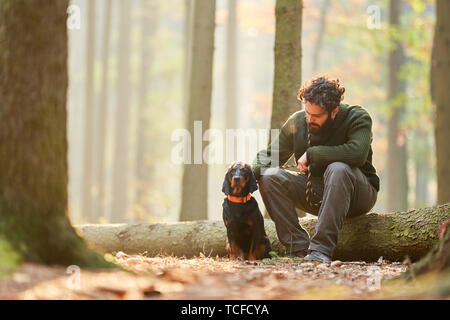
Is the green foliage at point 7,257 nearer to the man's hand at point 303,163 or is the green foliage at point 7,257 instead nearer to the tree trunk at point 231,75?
the man's hand at point 303,163

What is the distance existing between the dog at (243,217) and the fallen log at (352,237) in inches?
21.0

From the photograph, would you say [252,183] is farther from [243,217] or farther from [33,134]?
[33,134]

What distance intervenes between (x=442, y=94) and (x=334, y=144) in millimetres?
4533

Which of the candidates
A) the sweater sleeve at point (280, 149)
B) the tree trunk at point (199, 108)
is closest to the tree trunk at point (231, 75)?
the tree trunk at point (199, 108)

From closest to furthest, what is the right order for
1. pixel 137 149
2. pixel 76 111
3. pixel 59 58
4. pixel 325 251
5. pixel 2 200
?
1. pixel 2 200
2. pixel 59 58
3. pixel 325 251
4. pixel 137 149
5. pixel 76 111

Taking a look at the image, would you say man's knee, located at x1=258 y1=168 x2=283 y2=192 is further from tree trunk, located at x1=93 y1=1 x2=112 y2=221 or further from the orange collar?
tree trunk, located at x1=93 y1=1 x2=112 y2=221

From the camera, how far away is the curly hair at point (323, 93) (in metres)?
4.77

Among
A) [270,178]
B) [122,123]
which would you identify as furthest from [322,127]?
[122,123]

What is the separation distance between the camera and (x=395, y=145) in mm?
14414

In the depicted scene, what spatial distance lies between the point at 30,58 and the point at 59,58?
181 millimetres

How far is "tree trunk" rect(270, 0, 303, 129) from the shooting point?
667 centimetres

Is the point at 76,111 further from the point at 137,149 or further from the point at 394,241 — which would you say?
the point at 394,241
